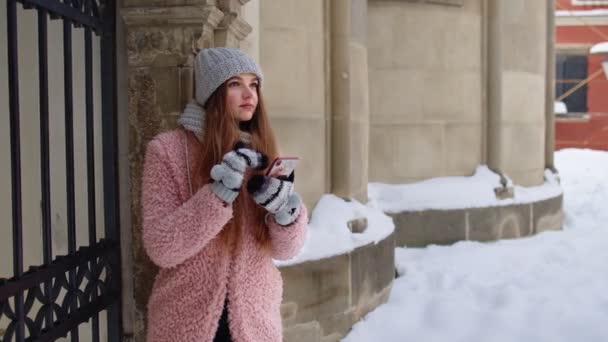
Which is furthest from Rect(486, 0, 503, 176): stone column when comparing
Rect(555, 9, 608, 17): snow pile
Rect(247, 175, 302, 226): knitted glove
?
Rect(555, 9, 608, 17): snow pile

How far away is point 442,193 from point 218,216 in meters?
5.35

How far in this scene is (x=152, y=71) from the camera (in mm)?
2795

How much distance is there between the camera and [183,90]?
2787mm

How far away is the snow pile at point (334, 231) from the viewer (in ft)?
14.2

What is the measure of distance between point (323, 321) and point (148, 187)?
263cm

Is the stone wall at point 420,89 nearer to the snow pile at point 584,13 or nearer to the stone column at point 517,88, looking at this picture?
the stone column at point 517,88

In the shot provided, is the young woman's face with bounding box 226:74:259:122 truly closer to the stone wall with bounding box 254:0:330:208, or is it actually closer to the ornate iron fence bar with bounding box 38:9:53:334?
the ornate iron fence bar with bounding box 38:9:53:334

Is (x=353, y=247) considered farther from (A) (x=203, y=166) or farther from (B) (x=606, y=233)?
(B) (x=606, y=233)

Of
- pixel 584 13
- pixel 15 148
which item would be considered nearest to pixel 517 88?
pixel 15 148

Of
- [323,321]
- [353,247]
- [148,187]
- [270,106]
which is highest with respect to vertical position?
[270,106]

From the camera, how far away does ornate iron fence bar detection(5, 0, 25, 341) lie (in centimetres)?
202

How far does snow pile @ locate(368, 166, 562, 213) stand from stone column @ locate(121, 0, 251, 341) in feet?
13.3

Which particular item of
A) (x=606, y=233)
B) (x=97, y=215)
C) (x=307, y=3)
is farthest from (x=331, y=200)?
(x=606, y=233)

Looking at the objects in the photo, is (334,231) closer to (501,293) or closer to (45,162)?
(501,293)
